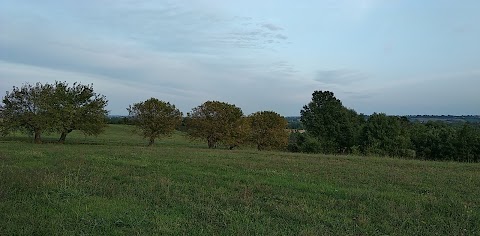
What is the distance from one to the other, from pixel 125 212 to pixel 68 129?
3723 cm

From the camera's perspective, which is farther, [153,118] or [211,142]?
[211,142]

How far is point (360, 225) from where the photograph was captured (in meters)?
7.02

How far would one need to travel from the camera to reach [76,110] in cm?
4059

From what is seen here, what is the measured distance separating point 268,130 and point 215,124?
1009 cm

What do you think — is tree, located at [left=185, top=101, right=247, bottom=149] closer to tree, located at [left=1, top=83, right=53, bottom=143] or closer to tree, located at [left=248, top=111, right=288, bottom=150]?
tree, located at [left=248, top=111, right=288, bottom=150]

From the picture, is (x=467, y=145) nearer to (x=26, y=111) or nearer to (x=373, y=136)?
(x=373, y=136)

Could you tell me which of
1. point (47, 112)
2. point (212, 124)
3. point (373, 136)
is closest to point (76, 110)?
point (47, 112)

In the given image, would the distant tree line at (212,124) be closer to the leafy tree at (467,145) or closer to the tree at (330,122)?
the tree at (330,122)

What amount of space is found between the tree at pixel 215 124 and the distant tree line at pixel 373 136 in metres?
14.4

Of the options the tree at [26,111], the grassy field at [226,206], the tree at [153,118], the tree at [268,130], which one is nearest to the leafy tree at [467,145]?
the tree at [268,130]

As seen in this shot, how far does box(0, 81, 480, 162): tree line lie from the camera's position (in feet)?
128

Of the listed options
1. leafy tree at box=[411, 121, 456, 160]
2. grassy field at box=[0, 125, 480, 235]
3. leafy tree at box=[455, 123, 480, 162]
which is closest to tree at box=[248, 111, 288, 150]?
leafy tree at box=[411, 121, 456, 160]

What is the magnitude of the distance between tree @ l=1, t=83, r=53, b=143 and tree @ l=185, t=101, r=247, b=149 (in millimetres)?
16536

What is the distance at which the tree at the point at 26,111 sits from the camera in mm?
38062
